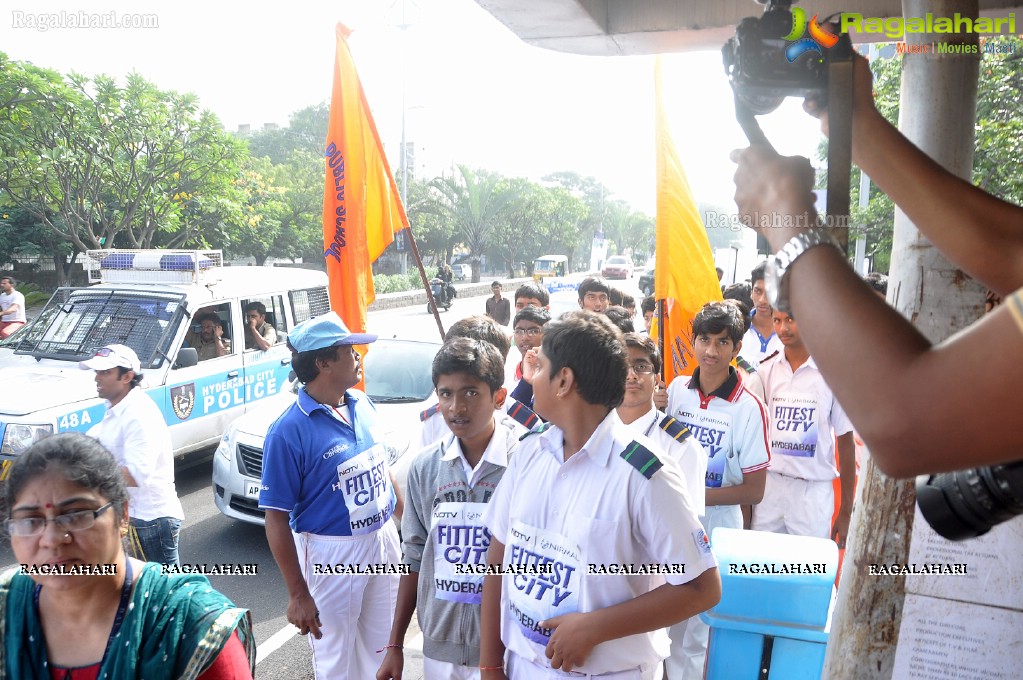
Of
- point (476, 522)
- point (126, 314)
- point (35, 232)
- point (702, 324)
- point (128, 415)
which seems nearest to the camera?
point (476, 522)

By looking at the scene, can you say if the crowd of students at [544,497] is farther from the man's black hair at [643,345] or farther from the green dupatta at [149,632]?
the green dupatta at [149,632]

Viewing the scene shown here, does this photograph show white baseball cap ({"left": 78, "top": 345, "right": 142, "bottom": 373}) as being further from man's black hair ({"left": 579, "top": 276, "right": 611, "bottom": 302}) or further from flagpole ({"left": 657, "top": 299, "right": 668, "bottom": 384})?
man's black hair ({"left": 579, "top": 276, "right": 611, "bottom": 302})

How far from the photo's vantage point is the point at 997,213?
1241mm

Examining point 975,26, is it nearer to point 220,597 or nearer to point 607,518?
point 607,518

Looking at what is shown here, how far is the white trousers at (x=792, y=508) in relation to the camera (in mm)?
3990

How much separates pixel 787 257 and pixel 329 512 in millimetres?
2628

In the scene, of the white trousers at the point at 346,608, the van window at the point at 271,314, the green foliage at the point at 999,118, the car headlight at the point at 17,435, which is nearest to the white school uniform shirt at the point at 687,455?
the white trousers at the point at 346,608

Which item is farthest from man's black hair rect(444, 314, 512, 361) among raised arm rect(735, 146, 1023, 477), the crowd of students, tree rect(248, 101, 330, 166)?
tree rect(248, 101, 330, 166)

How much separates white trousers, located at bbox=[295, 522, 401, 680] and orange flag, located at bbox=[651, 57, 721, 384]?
231 centimetres

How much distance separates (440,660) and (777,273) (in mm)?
2123

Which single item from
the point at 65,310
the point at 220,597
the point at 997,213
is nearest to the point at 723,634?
the point at 220,597

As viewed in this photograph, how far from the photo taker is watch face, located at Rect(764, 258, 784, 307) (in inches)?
41.7

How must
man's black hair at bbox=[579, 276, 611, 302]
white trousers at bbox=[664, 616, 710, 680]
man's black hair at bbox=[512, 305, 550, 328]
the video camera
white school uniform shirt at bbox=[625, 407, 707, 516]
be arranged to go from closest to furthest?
1. the video camera
2. white school uniform shirt at bbox=[625, 407, 707, 516]
3. white trousers at bbox=[664, 616, 710, 680]
4. man's black hair at bbox=[512, 305, 550, 328]
5. man's black hair at bbox=[579, 276, 611, 302]

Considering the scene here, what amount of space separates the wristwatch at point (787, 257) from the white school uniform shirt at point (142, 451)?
150 inches
